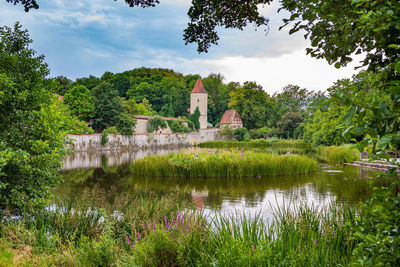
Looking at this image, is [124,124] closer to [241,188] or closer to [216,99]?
[241,188]

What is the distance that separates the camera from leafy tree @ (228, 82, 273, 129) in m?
52.9

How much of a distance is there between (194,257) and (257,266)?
0.87 metres

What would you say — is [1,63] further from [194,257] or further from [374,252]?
[374,252]

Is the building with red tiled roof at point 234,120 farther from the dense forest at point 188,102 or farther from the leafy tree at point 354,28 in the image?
the leafy tree at point 354,28

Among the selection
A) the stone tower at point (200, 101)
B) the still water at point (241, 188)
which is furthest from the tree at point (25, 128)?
the stone tower at point (200, 101)

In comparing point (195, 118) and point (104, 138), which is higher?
point (195, 118)

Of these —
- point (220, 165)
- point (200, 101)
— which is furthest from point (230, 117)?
point (220, 165)

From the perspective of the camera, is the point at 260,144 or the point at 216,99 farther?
the point at 216,99

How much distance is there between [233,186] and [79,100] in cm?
2528

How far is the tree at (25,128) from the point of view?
5043 mm

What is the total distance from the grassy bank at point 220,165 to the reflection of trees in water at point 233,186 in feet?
1.88

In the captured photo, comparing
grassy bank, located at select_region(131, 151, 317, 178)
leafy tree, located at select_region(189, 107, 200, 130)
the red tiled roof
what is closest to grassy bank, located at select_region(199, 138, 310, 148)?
the red tiled roof

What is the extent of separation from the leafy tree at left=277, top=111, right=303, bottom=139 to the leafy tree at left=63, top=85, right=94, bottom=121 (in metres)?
25.7

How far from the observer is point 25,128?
5.43m
